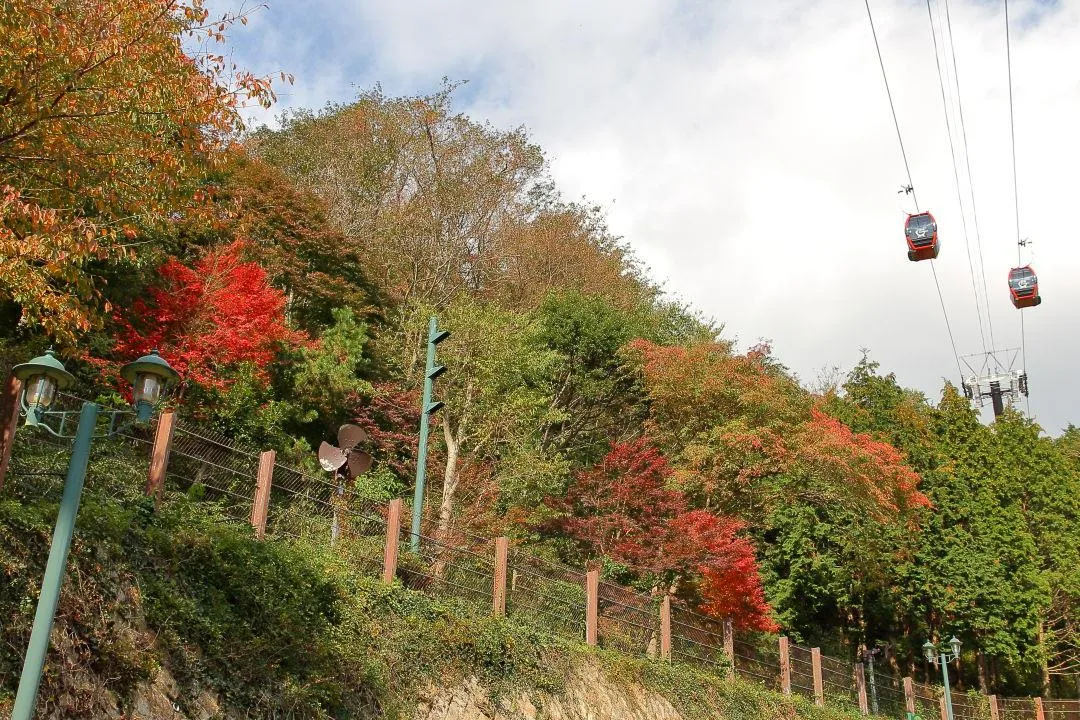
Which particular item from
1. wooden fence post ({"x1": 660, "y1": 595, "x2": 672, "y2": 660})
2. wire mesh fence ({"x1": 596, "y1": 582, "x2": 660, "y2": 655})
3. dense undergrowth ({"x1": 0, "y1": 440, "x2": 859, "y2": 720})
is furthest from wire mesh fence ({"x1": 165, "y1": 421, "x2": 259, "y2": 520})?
wooden fence post ({"x1": 660, "y1": 595, "x2": 672, "y2": 660})

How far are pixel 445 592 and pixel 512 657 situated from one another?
3.92ft

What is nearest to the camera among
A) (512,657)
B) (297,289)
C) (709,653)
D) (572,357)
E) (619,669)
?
(512,657)

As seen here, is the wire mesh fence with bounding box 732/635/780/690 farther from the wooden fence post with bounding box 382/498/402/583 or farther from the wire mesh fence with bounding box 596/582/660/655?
the wooden fence post with bounding box 382/498/402/583

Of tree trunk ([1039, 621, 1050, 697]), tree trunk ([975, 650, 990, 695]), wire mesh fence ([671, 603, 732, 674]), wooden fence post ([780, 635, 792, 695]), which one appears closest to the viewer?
wire mesh fence ([671, 603, 732, 674])

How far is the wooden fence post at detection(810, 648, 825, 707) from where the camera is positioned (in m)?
19.9

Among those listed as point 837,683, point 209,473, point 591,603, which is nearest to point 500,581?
point 591,603

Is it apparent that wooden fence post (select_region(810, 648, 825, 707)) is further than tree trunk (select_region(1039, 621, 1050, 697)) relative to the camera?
No

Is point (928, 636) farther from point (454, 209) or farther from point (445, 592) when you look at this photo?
point (445, 592)

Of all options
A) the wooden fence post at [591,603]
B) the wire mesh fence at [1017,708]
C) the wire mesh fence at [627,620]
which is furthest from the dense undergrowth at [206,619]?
the wire mesh fence at [1017,708]

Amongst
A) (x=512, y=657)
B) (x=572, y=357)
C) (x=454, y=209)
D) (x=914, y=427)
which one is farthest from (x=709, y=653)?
(x=914, y=427)

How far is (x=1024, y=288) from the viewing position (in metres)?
29.3

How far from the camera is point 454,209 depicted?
27.7 m

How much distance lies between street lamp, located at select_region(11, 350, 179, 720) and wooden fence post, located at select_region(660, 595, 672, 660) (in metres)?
11.3

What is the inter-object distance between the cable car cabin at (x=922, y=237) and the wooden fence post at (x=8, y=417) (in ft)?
72.7
